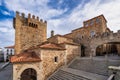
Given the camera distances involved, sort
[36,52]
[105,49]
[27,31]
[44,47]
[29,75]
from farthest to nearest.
Result: [105,49] < [27,31] < [29,75] < [36,52] < [44,47]

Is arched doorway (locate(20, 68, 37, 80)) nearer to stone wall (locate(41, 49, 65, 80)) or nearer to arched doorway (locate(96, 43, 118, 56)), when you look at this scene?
stone wall (locate(41, 49, 65, 80))

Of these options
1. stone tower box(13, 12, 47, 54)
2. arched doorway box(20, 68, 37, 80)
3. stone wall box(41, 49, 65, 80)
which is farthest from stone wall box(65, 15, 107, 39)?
arched doorway box(20, 68, 37, 80)

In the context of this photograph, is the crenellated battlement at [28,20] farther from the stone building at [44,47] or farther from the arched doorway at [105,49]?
the arched doorway at [105,49]

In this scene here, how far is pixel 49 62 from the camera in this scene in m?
12.9

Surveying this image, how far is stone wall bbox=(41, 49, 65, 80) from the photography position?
12195mm

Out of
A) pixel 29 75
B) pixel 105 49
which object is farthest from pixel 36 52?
pixel 105 49

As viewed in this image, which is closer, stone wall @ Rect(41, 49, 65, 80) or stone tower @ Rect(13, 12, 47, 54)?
stone wall @ Rect(41, 49, 65, 80)

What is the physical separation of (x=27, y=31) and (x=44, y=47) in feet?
25.0

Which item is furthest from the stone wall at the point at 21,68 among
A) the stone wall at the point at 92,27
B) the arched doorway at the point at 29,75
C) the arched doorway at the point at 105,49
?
the stone wall at the point at 92,27

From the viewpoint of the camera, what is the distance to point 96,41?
17.6 metres

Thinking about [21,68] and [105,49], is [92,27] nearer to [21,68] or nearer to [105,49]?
[105,49]

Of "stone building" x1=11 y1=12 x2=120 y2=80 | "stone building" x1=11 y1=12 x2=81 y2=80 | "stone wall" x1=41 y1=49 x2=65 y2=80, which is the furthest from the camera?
"stone wall" x1=41 y1=49 x2=65 y2=80

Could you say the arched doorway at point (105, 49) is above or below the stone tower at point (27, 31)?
below

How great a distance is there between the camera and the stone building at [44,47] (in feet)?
38.0
